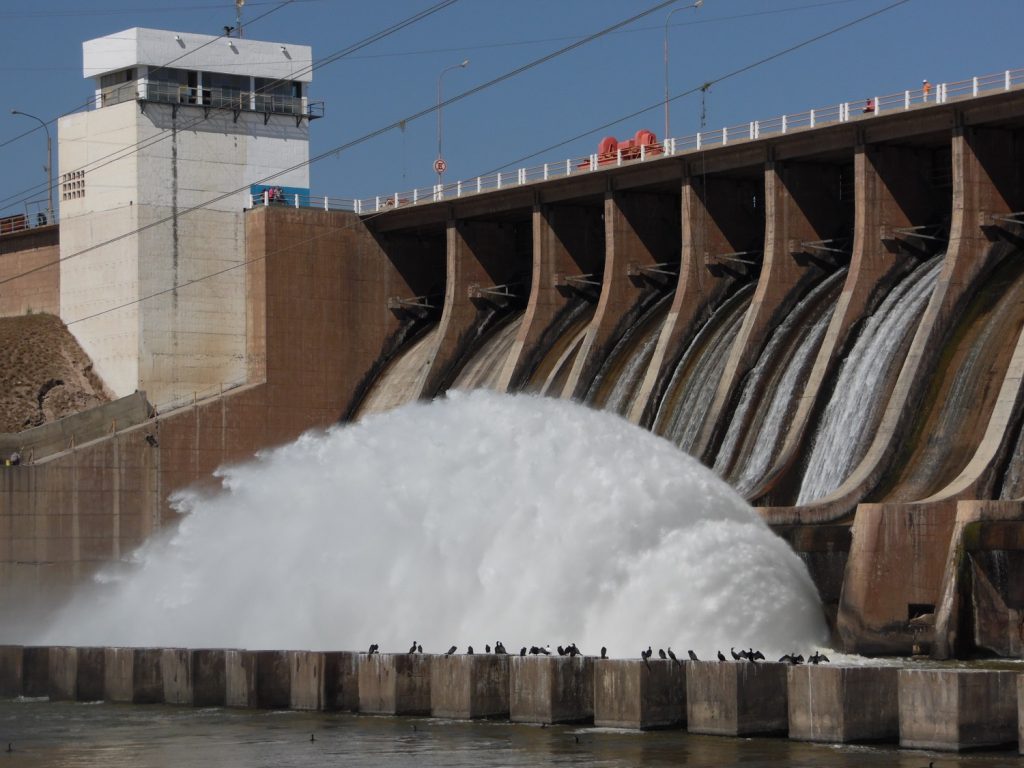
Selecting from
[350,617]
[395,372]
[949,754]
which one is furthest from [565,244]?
[949,754]

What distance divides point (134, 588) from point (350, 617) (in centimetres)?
880

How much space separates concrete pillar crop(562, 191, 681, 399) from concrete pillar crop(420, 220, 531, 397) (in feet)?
17.7

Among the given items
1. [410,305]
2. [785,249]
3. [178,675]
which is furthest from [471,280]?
[178,675]

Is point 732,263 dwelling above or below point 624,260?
below

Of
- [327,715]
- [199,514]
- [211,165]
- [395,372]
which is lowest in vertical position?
[327,715]

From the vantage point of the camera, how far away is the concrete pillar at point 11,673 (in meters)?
38.8

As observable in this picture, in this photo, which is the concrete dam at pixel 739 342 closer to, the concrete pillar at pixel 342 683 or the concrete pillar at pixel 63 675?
the concrete pillar at pixel 342 683

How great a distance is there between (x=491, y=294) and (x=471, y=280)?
79 centimetres

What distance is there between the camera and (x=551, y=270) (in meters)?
58.7

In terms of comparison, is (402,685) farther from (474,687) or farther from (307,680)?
(307,680)

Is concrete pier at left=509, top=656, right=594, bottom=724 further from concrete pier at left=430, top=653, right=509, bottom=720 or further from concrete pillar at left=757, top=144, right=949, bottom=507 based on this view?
concrete pillar at left=757, top=144, right=949, bottom=507

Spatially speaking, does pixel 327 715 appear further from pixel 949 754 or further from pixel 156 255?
pixel 156 255

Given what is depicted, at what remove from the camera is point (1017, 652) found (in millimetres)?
35375

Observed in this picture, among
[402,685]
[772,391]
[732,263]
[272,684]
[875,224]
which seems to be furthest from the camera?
[732,263]
